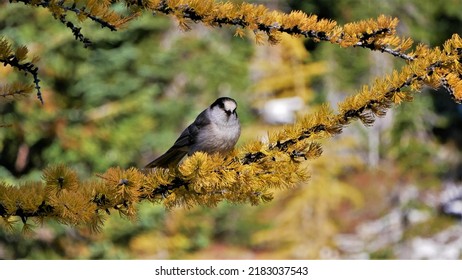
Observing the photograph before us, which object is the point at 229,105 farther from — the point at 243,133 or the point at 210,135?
the point at 243,133

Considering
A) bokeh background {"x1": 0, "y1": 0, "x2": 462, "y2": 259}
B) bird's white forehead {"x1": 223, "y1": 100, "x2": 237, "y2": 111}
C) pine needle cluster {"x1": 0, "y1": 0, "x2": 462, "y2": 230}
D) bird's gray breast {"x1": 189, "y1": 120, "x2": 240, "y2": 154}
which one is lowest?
pine needle cluster {"x1": 0, "y1": 0, "x2": 462, "y2": 230}

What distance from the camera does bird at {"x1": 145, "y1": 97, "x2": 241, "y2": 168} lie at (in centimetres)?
541

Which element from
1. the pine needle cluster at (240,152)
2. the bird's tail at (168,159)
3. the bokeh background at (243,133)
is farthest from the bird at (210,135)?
the bokeh background at (243,133)

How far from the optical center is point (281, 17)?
12.6 ft

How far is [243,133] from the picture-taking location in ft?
56.5

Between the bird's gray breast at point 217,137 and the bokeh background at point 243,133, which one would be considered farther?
the bokeh background at point 243,133

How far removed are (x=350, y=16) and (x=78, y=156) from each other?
8.18 metres

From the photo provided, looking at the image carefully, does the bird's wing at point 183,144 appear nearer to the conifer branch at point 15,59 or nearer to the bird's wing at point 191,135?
the bird's wing at point 191,135

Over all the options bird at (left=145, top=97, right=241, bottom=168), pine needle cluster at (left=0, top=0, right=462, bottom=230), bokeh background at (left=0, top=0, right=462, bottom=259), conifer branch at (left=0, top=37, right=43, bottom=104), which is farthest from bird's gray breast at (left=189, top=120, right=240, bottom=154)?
bokeh background at (left=0, top=0, right=462, bottom=259)

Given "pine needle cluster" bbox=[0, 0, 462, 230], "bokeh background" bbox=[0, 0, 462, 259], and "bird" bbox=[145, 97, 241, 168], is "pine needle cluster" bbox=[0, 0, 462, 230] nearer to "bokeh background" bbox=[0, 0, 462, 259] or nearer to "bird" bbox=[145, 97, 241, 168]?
"bird" bbox=[145, 97, 241, 168]

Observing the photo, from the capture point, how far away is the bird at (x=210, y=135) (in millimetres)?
5414

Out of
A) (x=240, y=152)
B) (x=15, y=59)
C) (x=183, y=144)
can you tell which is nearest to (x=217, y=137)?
(x=183, y=144)

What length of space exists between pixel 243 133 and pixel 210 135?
1175 centimetres

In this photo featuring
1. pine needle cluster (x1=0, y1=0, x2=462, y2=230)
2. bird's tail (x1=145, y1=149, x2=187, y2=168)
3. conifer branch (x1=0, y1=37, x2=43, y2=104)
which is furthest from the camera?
bird's tail (x1=145, y1=149, x2=187, y2=168)
